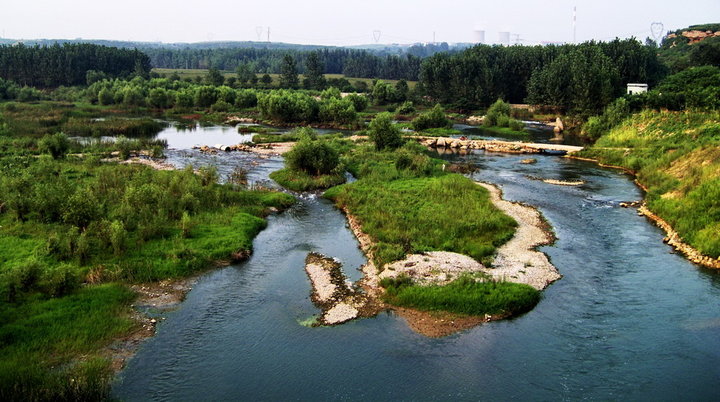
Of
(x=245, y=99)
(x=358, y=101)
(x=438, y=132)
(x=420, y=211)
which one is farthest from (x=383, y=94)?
(x=420, y=211)

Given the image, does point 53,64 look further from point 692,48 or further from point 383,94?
point 692,48

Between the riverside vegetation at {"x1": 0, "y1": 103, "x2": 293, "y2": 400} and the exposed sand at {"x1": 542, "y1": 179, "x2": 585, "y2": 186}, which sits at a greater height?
the exposed sand at {"x1": 542, "y1": 179, "x2": 585, "y2": 186}

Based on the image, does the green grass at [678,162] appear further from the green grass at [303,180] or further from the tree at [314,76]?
the tree at [314,76]

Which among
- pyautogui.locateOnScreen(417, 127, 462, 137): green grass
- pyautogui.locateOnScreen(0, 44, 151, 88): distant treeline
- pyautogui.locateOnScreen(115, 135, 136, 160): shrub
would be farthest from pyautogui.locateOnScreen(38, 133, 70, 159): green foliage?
pyautogui.locateOnScreen(0, 44, 151, 88): distant treeline

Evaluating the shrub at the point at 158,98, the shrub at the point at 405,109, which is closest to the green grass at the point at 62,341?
the shrub at the point at 405,109

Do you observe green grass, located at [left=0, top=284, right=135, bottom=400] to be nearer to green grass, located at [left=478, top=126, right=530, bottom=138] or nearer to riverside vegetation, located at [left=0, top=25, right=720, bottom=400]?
riverside vegetation, located at [left=0, top=25, right=720, bottom=400]
